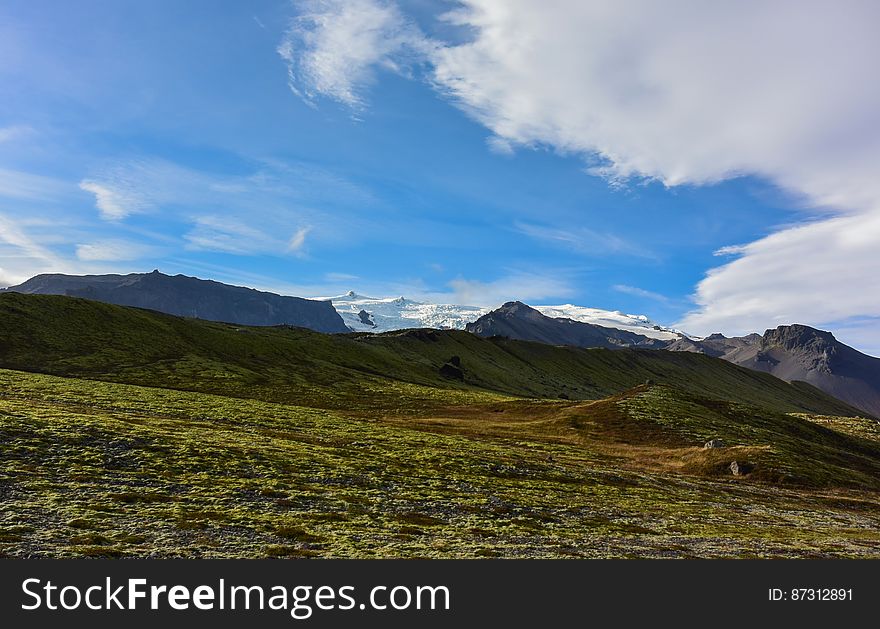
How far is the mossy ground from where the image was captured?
968 inches

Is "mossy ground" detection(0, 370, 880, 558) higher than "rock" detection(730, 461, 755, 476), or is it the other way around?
"mossy ground" detection(0, 370, 880, 558)

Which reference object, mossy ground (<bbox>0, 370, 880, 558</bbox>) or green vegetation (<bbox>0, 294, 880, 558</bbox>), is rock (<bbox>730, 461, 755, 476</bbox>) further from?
mossy ground (<bbox>0, 370, 880, 558</bbox>)

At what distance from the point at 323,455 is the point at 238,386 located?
306 ft

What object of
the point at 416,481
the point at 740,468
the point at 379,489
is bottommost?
the point at 740,468

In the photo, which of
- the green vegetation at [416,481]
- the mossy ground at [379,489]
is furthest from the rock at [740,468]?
the mossy ground at [379,489]

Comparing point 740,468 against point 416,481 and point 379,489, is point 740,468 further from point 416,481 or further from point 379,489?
point 379,489

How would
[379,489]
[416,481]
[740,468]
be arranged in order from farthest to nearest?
1. [740,468]
2. [416,481]
3. [379,489]

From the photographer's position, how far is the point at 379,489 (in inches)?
1531

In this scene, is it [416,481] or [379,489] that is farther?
[416,481]

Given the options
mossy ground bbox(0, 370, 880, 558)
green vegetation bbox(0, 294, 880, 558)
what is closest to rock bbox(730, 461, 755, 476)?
green vegetation bbox(0, 294, 880, 558)

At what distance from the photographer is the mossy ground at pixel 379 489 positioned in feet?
80.7

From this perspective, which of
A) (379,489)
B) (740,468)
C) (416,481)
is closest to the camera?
(379,489)

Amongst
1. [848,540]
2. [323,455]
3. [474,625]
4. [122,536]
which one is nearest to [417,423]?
[323,455]

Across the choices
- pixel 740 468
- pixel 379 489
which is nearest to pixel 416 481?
pixel 379 489
